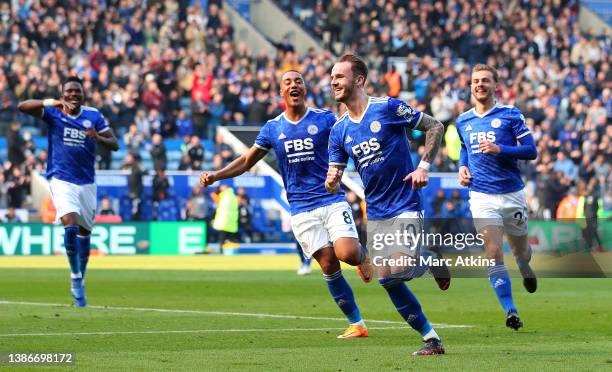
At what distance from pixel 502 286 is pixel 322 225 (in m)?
2.10

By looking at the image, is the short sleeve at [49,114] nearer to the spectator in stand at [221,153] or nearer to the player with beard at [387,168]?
the player with beard at [387,168]

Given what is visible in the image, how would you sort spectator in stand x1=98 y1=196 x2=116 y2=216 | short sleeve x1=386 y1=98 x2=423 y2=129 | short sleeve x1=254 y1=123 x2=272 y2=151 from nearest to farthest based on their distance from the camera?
1. short sleeve x1=386 y1=98 x2=423 y2=129
2. short sleeve x1=254 y1=123 x2=272 y2=151
3. spectator in stand x1=98 y1=196 x2=116 y2=216

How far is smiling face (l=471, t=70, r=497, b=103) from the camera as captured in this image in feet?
46.4

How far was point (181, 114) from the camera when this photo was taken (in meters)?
37.3

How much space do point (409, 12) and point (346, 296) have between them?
34468mm

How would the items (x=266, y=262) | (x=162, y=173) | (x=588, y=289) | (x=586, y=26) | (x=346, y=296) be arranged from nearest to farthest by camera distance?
(x=346, y=296) → (x=588, y=289) → (x=266, y=262) → (x=162, y=173) → (x=586, y=26)

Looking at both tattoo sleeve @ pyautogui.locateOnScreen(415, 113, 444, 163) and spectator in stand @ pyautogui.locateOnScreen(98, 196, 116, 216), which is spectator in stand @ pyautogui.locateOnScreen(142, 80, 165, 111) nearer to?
spectator in stand @ pyautogui.locateOnScreen(98, 196, 116, 216)

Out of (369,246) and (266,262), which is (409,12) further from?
(369,246)

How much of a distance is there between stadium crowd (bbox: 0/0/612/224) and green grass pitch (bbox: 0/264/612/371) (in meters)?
13.3

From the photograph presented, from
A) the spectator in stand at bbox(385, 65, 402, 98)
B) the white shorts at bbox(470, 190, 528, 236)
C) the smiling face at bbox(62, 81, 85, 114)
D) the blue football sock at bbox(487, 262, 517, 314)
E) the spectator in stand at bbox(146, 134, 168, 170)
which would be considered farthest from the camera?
the spectator in stand at bbox(385, 65, 402, 98)

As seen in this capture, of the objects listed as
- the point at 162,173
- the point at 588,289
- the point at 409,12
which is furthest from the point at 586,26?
the point at 588,289

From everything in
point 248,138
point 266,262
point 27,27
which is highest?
point 27,27

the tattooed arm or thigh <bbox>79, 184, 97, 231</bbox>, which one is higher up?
the tattooed arm

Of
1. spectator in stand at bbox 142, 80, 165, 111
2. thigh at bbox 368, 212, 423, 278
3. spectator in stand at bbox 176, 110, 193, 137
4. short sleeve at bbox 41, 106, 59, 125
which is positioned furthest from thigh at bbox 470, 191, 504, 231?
spectator in stand at bbox 176, 110, 193, 137
